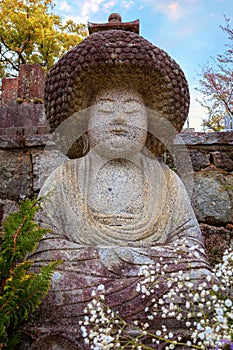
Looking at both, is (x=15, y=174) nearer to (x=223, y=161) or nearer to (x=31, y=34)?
(x=223, y=161)

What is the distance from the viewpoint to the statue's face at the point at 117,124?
9.18 ft

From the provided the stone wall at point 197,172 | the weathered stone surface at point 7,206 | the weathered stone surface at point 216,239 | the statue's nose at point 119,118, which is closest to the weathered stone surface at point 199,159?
the stone wall at point 197,172

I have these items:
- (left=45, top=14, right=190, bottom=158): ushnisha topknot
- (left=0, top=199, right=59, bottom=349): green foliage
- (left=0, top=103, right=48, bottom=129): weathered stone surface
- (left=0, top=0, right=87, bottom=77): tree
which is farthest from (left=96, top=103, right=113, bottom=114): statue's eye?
(left=0, top=0, right=87, bottom=77): tree

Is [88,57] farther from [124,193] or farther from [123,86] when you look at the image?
[124,193]

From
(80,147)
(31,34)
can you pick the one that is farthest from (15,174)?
(31,34)

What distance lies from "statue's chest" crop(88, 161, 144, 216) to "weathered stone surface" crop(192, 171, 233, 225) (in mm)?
1176

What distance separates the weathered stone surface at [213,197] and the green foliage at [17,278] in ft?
7.16

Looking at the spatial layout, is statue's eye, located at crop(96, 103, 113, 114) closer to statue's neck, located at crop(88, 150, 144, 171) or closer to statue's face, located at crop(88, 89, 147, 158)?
statue's face, located at crop(88, 89, 147, 158)

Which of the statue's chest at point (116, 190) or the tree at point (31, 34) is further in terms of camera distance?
the tree at point (31, 34)

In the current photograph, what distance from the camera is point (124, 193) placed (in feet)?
8.94

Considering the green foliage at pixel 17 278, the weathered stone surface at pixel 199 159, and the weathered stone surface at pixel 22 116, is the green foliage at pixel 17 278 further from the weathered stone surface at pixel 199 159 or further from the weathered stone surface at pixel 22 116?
the weathered stone surface at pixel 22 116

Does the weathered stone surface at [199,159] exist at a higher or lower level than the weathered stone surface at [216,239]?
higher

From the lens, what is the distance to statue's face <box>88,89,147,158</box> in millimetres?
2797

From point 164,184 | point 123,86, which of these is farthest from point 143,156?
point 123,86
